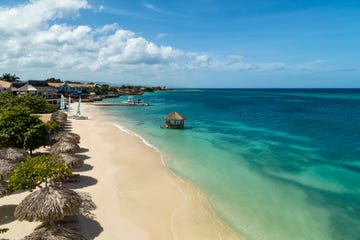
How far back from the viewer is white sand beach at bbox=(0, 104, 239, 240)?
10195mm

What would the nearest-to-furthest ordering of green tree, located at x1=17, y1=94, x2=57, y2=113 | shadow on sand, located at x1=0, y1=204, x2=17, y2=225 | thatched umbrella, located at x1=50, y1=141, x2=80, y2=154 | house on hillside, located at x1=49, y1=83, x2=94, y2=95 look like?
shadow on sand, located at x1=0, y1=204, x2=17, y2=225, thatched umbrella, located at x1=50, y1=141, x2=80, y2=154, green tree, located at x1=17, y1=94, x2=57, y2=113, house on hillside, located at x1=49, y1=83, x2=94, y2=95

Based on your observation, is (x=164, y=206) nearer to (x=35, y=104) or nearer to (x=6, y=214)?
(x=6, y=214)

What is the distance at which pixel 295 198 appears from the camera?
13969mm

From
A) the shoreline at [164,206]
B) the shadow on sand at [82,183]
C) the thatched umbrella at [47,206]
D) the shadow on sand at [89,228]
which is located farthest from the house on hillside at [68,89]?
the thatched umbrella at [47,206]

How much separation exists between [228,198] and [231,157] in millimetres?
7401

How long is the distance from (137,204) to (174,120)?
20.8 meters

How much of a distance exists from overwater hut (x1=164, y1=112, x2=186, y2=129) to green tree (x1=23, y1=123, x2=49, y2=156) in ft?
56.8

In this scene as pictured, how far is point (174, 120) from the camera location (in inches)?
1293

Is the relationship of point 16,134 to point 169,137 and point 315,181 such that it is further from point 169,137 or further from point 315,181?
point 315,181

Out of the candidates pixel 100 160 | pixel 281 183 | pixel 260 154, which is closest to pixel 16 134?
pixel 100 160

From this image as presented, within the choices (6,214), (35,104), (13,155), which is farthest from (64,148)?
(35,104)

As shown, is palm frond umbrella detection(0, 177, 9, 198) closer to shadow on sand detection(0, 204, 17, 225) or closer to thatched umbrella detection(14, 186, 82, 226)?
shadow on sand detection(0, 204, 17, 225)

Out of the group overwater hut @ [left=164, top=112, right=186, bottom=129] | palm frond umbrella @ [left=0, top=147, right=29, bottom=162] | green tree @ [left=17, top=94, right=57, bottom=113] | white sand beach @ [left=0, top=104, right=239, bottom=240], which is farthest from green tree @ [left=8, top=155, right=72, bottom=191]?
green tree @ [left=17, top=94, right=57, bottom=113]

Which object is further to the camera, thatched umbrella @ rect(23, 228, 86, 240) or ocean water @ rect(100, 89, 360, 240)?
ocean water @ rect(100, 89, 360, 240)
